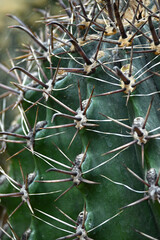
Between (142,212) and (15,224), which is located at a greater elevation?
(142,212)

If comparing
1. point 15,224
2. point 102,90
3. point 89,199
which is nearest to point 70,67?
point 102,90

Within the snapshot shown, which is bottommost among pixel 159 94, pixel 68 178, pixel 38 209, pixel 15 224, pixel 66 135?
pixel 15 224

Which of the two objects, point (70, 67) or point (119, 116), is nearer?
point (119, 116)

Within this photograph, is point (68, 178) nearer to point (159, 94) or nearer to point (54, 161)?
point (54, 161)

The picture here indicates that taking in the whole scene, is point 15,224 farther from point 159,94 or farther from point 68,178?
point 159,94

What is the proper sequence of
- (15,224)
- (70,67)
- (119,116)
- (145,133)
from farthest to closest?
(15,224), (70,67), (119,116), (145,133)

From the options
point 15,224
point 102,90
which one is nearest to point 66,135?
point 102,90

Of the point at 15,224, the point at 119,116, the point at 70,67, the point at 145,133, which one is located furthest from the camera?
the point at 15,224
